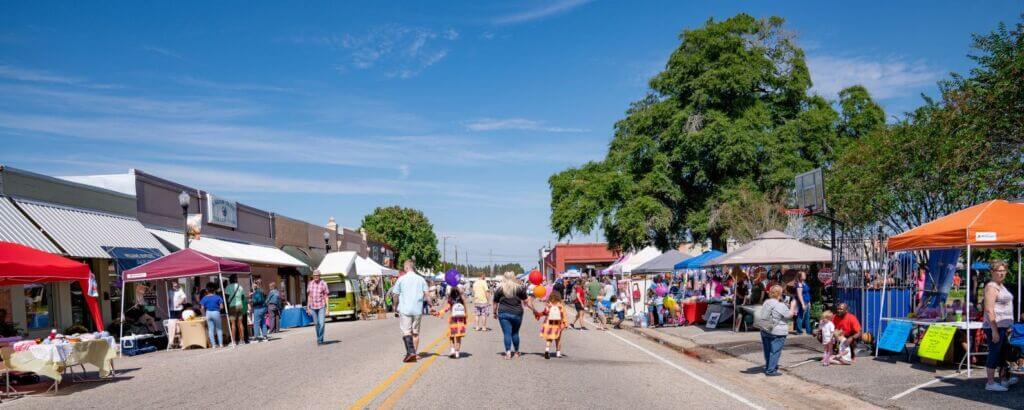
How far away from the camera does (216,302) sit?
66.4ft

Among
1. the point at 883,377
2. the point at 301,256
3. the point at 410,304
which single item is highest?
the point at 301,256

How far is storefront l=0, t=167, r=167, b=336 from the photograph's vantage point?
771 inches

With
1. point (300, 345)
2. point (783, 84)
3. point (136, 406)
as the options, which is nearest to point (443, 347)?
point (300, 345)

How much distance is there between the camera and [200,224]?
3192 centimetres

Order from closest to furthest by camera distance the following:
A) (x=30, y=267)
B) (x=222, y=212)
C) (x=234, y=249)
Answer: (x=30, y=267) → (x=234, y=249) → (x=222, y=212)

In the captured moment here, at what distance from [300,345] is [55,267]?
22.7ft

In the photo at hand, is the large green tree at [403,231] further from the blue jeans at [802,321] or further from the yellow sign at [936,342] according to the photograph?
the yellow sign at [936,342]

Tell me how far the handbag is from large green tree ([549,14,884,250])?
87.4 ft

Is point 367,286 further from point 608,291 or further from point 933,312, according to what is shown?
point 933,312

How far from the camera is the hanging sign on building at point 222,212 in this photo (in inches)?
1323

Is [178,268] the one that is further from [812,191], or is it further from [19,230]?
[812,191]

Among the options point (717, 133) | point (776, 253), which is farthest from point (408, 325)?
point (717, 133)

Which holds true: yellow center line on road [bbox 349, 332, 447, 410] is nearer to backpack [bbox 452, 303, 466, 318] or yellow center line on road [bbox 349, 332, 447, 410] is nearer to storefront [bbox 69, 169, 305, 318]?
backpack [bbox 452, 303, 466, 318]

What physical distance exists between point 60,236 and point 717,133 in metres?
27.2
